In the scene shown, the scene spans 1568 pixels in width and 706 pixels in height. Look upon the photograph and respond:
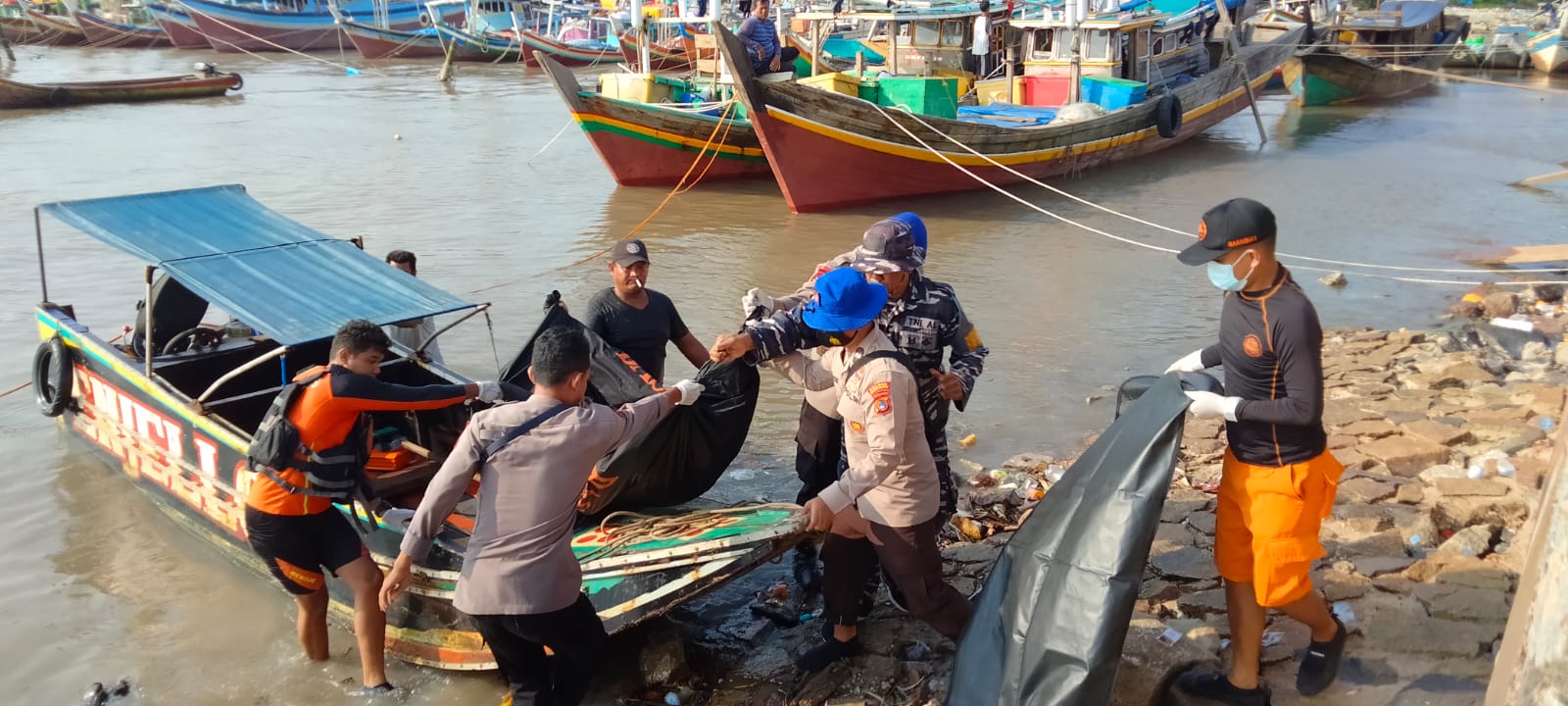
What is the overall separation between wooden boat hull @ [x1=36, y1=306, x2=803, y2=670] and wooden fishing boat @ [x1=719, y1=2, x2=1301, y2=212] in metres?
7.54

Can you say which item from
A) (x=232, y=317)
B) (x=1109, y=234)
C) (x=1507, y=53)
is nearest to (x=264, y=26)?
(x=1109, y=234)

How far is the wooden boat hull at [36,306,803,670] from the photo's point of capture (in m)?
3.43

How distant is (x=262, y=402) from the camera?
5.40 metres

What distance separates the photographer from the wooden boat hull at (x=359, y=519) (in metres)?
3.43

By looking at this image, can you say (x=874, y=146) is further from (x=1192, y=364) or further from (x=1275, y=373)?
(x=1275, y=373)

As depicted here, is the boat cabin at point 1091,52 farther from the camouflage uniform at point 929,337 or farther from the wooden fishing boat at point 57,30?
the wooden fishing boat at point 57,30

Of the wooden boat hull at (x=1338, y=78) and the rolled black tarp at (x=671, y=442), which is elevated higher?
the wooden boat hull at (x=1338, y=78)

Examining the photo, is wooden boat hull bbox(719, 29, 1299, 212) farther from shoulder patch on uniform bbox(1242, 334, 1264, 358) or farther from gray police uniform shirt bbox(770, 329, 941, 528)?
shoulder patch on uniform bbox(1242, 334, 1264, 358)

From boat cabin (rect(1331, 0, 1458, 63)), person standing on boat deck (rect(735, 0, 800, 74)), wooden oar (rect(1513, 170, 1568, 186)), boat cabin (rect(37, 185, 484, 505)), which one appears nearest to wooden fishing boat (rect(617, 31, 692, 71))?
person standing on boat deck (rect(735, 0, 800, 74))

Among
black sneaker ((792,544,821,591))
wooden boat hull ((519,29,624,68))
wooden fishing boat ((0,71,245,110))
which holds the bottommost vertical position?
black sneaker ((792,544,821,591))

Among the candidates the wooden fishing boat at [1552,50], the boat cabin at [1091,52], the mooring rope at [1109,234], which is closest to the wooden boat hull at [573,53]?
the boat cabin at [1091,52]

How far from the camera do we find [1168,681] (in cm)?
333

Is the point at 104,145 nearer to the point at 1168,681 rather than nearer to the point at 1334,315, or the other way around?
the point at 1334,315

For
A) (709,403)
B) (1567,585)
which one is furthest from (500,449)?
(1567,585)
